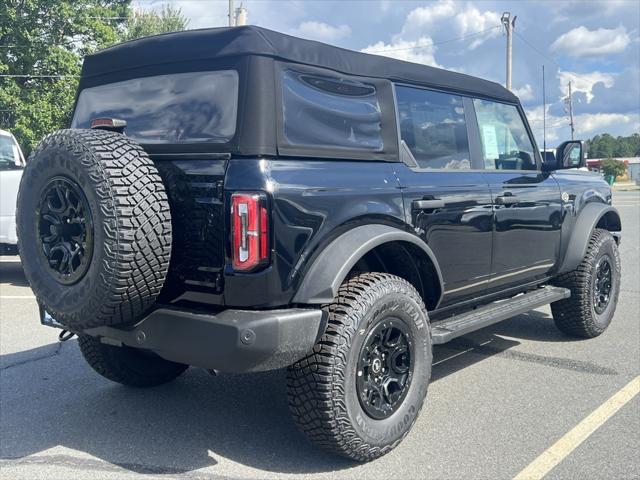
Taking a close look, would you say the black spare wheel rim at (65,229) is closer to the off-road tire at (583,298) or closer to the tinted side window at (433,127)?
the tinted side window at (433,127)

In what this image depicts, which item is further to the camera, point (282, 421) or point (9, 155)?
point (9, 155)

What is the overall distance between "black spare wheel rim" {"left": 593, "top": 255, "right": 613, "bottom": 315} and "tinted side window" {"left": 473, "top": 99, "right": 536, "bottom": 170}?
1.20 meters

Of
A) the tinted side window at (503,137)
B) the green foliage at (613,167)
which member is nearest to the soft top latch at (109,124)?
the tinted side window at (503,137)

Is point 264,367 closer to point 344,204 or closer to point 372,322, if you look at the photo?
point 372,322

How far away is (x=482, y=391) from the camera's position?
418 cm

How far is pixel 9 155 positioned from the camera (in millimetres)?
8562

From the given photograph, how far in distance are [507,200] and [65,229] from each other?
9.16ft

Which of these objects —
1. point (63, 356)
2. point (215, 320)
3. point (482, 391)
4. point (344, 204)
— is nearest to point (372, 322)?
point (344, 204)

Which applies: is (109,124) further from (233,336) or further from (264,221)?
(233,336)

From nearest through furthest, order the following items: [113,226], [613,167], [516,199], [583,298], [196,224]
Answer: [113,226] < [196,224] < [516,199] < [583,298] < [613,167]

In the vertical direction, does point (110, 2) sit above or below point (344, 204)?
above

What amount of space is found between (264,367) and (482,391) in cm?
191

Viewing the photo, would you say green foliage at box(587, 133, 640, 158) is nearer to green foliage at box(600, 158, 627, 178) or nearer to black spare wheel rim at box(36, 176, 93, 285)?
green foliage at box(600, 158, 627, 178)

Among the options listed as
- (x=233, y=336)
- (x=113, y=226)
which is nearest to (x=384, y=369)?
(x=233, y=336)
